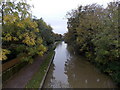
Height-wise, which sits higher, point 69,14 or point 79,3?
point 79,3

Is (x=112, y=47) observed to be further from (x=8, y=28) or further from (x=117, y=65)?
(x=8, y=28)

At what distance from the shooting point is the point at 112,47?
7047 mm

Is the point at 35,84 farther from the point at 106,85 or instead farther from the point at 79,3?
the point at 79,3

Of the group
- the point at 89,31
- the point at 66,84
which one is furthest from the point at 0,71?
the point at 89,31

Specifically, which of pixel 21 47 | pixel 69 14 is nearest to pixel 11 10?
pixel 21 47

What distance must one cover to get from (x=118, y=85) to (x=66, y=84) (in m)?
3.25

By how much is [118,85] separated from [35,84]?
16.4 ft

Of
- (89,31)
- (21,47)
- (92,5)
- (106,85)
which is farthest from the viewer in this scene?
(92,5)

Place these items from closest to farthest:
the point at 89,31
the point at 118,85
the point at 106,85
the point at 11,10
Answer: the point at 11,10
the point at 118,85
the point at 106,85
the point at 89,31

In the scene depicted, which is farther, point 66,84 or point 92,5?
point 92,5

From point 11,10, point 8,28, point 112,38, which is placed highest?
point 11,10

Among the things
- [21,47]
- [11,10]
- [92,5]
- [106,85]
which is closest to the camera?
Result: [11,10]

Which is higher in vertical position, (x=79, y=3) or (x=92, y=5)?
(x=79, y=3)

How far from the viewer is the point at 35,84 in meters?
6.39
